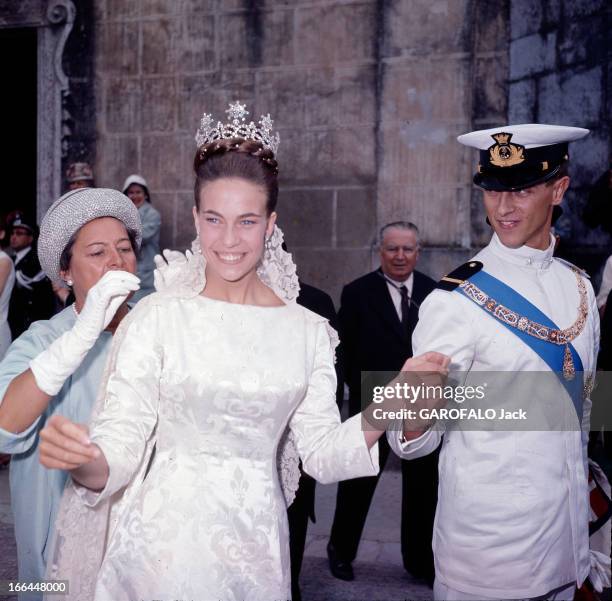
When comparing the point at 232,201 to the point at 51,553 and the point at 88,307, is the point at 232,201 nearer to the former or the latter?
the point at 88,307

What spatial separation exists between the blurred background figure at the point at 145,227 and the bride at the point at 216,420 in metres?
5.60

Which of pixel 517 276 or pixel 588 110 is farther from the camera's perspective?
pixel 588 110

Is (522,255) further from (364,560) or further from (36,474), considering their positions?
(364,560)

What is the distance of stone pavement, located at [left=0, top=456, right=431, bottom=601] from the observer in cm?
482

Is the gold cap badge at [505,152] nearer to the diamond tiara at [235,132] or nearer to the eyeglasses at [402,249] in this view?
the diamond tiara at [235,132]

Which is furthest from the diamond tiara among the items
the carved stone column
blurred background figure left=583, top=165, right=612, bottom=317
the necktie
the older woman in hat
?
the carved stone column

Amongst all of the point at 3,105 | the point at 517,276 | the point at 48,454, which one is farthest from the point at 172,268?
the point at 3,105

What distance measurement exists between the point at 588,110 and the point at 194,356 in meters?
5.85

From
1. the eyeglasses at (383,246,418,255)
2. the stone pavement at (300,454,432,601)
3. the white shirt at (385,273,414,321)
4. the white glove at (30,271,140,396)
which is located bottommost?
the stone pavement at (300,454,432,601)

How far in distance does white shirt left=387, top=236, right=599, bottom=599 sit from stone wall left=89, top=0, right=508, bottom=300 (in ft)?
17.0

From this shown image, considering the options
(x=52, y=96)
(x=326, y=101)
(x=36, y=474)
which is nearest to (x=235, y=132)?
(x=36, y=474)

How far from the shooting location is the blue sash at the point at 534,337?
2.92m

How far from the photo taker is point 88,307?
270 centimetres

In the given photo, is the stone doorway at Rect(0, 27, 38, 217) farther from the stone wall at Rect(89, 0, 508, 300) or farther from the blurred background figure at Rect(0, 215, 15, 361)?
the blurred background figure at Rect(0, 215, 15, 361)
